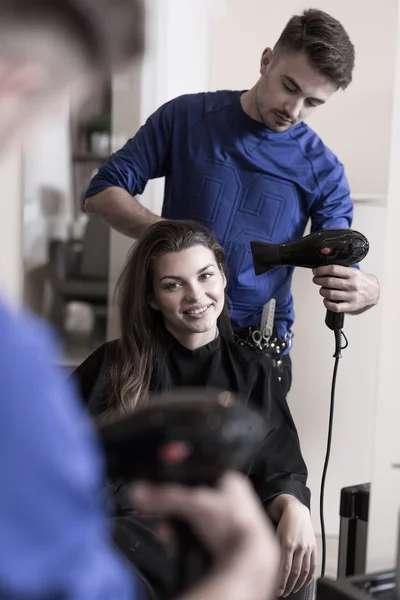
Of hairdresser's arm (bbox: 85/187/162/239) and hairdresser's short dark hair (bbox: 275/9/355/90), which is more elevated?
hairdresser's short dark hair (bbox: 275/9/355/90)

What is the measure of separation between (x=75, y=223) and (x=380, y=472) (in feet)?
9.04

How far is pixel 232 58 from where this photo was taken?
1.91 m

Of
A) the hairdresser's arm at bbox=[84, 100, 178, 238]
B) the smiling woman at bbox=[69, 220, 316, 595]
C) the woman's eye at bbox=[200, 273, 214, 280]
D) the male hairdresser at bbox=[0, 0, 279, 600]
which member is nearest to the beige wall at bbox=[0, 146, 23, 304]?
the hairdresser's arm at bbox=[84, 100, 178, 238]

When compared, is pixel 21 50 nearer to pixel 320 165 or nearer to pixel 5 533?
pixel 5 533

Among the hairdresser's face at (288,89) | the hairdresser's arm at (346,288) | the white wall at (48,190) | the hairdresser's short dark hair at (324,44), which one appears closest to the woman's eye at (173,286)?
the hairdresser's arm at (346,288)

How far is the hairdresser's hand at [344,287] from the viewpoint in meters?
1.54

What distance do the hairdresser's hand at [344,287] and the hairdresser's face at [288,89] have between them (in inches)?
12.9

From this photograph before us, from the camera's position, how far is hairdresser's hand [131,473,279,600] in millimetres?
622

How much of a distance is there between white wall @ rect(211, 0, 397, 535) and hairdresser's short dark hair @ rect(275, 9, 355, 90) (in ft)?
0.71

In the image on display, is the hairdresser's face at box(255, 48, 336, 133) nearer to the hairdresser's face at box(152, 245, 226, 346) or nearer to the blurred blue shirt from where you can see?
the hairdresser's face at box(152, 245, 226, 346)

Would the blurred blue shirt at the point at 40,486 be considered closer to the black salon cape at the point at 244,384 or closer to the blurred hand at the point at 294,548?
the blurred hand at the point at 294,548

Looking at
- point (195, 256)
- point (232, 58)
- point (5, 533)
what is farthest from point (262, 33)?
point (5, 533)

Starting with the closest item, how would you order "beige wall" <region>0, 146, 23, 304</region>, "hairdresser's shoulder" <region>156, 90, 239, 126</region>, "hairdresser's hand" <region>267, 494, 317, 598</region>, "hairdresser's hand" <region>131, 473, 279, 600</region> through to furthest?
"hairdresser's hand" <region>131, 473, 279, 600</region> < "hairdresser's hand" <region>267, 494, 317, 598</region> < "hairdresser's shoulder" <region>156, 90, 239, 126</region> < "beige wall" <region>0, 146, 23, 304</region>

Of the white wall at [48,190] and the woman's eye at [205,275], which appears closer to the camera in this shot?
the woman's eye at [205,275]
